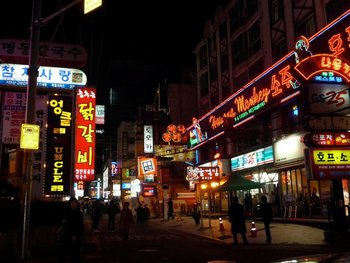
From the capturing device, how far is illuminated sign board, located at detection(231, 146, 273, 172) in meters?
27.2

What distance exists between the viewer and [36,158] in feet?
55.6

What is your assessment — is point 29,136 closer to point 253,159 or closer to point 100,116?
point 253,159

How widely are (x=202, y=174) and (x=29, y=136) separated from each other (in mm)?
14434

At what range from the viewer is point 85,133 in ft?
66.1

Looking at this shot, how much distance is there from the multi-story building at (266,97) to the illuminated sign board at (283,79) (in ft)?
0.23

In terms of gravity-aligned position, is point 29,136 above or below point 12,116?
below

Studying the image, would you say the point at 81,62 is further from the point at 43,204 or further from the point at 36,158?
the point at 43,204

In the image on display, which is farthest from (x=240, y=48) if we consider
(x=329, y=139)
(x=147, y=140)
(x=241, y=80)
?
(x=329, y=139)

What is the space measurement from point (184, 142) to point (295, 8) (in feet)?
81.7

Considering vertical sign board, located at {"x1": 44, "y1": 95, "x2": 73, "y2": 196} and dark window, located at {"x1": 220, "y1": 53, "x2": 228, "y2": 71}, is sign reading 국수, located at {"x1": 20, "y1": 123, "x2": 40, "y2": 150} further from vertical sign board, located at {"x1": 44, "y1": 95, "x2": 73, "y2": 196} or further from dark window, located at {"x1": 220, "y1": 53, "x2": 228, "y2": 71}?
dark window, located at {"x1": 220, "y1": 53, "x2": 228, "y2": 71}

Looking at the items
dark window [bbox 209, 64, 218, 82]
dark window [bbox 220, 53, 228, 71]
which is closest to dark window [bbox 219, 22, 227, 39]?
dark window [bbox 220, 53, 228, 71]

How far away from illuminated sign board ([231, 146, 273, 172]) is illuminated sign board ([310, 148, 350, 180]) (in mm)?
10626

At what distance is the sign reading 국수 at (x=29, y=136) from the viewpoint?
1245cm

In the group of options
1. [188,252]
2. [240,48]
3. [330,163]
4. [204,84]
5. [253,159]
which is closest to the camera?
[188,252]
